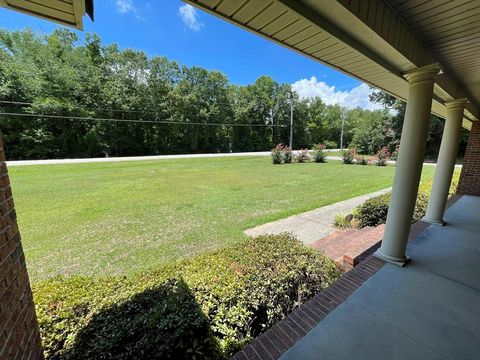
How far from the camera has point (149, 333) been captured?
1584mm

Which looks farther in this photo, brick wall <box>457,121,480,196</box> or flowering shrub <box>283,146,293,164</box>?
flowering shrub <box>283,146,293,164</box>

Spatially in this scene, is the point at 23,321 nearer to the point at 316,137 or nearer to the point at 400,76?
the point at 400,76

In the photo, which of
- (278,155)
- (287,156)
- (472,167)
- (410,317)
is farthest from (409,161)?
(287,156)

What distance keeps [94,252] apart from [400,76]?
18.4 feet

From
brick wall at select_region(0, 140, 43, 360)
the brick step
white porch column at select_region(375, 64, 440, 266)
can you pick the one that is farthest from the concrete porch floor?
brick wall at select_region(0, 140, 43, 360)

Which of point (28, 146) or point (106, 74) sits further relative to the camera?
point (106, 74)

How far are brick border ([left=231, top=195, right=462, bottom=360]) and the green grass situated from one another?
2525mm

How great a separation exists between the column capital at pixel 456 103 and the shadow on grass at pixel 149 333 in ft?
16.2

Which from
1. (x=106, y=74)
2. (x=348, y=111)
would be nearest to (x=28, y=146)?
(x=106, y=74)

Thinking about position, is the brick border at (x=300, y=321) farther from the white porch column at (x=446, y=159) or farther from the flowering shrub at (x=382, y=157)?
Answer: the flowering shrub at (x=382, y=157)

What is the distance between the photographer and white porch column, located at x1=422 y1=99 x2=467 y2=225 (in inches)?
146

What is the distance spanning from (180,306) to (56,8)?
234 cm

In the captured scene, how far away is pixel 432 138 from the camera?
941 inches

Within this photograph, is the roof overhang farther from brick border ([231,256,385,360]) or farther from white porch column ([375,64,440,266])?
white porch column ([375,64,440,266])
